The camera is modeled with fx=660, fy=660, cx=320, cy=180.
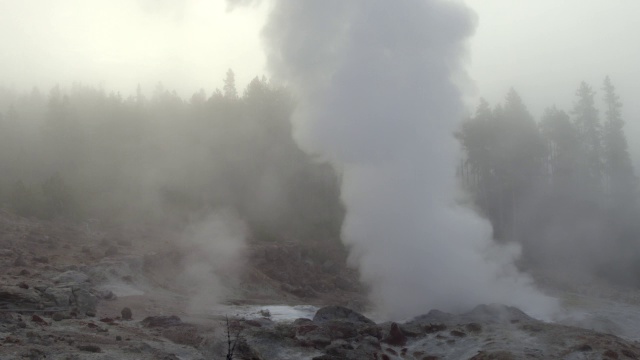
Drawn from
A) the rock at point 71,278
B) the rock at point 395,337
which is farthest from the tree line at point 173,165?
the rock at point 395,337

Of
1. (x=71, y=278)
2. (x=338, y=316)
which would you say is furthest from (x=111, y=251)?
(x=338, y=316)

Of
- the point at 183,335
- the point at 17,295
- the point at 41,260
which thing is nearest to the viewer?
the point at 183,335

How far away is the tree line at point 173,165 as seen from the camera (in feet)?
136

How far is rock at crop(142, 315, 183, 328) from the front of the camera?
20216 millimetres

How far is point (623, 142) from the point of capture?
52.0 m

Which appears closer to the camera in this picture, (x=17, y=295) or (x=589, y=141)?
(x=17, y=295)

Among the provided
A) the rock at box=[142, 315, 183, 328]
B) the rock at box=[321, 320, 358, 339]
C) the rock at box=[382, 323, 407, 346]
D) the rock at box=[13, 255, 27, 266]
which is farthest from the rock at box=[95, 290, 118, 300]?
the rock at box=[382, 323, 407, 346]

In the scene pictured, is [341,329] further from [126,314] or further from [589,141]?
[589,141]

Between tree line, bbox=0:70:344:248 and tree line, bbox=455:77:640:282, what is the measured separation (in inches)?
509

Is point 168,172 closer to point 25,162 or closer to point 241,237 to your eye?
point 25,162

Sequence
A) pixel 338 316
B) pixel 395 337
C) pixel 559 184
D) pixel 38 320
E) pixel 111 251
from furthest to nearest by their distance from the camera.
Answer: pixel 559 184
pixel 111 251
pixel 338 316
pixel 395 337
pixel 38 320

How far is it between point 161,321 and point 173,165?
1255 inches

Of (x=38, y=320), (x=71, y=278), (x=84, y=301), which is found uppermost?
(x=71, y=278)

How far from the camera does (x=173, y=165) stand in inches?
2013
